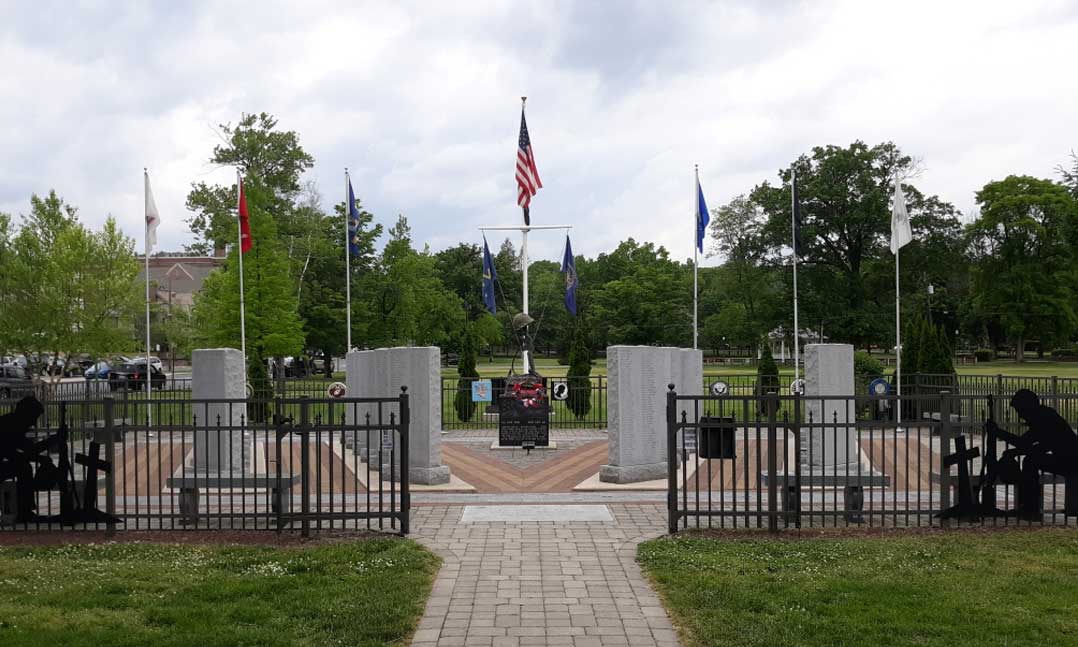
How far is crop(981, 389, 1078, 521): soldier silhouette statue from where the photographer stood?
29.8 feet

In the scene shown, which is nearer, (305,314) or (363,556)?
(363,556)

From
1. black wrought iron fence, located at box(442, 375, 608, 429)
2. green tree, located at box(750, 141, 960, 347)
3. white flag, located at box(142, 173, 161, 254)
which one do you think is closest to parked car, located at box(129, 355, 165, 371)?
white flag, located at box(142, 173, 161, 254)

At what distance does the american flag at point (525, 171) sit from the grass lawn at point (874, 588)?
45.3ft

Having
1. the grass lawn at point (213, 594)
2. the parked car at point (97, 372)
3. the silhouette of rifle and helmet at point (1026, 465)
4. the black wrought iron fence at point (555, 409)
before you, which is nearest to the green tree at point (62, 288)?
the parked car at point (97, 372)

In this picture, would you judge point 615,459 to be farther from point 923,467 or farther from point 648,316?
point 648,316

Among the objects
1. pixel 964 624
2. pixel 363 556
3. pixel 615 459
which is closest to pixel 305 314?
pixel 615 459

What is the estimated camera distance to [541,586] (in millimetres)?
7094

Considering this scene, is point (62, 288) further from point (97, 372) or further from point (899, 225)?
point (899, 225)

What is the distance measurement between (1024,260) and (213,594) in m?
59.9

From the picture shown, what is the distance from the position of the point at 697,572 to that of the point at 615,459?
5.44 m

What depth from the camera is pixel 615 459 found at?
1284 cm

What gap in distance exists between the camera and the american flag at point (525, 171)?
21297mm

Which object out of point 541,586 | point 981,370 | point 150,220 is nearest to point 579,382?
point 150,220

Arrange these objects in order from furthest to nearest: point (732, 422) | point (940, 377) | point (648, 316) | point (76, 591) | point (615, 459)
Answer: point (648, 316)
point (940, 377)
point (615, 459)
point (732, 422)
point (76, 591)
